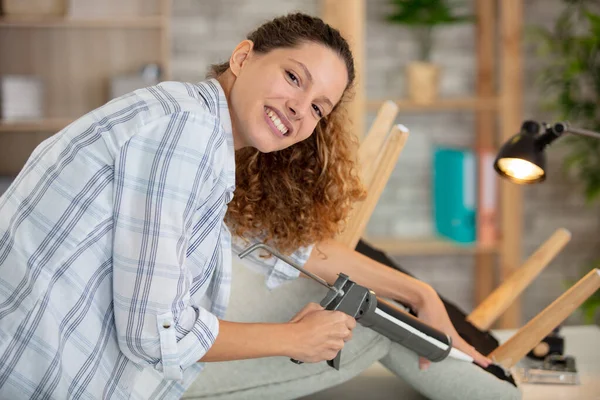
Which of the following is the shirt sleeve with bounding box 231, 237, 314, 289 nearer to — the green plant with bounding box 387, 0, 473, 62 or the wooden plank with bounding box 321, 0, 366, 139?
the wooden plank with bounding box 321, 0, 366, 139

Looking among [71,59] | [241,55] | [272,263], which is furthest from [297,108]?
[71,59]

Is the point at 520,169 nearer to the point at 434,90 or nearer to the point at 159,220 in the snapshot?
the point at 159,220

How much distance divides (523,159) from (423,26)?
179cm

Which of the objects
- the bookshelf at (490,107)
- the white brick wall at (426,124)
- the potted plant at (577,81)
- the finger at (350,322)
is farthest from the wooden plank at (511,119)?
the finger at (350,322)

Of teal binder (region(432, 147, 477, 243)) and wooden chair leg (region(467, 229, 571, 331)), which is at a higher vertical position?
wooden chair leg (region(467, 229, 571, 331))

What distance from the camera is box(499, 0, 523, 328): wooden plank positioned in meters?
3.21

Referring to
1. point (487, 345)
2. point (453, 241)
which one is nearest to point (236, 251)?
point (487, 345)

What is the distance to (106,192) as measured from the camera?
119 centimetres

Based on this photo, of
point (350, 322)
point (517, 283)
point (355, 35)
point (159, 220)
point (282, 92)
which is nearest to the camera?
point (159, 220)

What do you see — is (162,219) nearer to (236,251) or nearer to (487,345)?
(236,251)

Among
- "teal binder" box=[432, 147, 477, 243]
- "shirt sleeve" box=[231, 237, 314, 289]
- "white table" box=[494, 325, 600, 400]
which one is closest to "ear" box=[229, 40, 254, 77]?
"shirt sleeve" box=[231, 237, 314, 289]

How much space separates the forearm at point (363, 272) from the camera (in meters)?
1.73

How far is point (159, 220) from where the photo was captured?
1.17 meters

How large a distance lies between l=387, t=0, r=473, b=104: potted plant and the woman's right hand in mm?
1961
